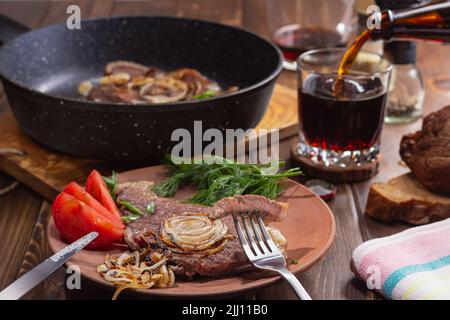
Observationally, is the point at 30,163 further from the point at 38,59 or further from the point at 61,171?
the point at 38,59

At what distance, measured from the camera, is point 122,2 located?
11.1ft

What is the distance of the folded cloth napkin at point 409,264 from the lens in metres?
1.39

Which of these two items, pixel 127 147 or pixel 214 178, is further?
pixel 127 147

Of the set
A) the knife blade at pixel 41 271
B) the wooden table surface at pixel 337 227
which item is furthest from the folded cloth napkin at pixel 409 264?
the knife blade at pixel 41 271

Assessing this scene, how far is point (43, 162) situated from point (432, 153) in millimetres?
960

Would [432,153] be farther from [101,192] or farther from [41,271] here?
[41,271]

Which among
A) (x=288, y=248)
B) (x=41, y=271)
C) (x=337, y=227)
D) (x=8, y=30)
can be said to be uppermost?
(x=8, y=30)

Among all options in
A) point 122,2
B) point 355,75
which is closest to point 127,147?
point 355,75

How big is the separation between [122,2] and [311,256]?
7.21ft

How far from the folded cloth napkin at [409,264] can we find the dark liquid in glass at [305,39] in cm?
129

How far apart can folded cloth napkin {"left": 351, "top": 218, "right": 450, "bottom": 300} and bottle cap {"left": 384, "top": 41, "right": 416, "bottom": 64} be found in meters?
0.80

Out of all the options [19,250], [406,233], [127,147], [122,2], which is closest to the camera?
[406,233]

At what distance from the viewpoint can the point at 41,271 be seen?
4.29ft

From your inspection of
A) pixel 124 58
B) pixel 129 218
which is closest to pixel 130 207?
pixel 129 218
